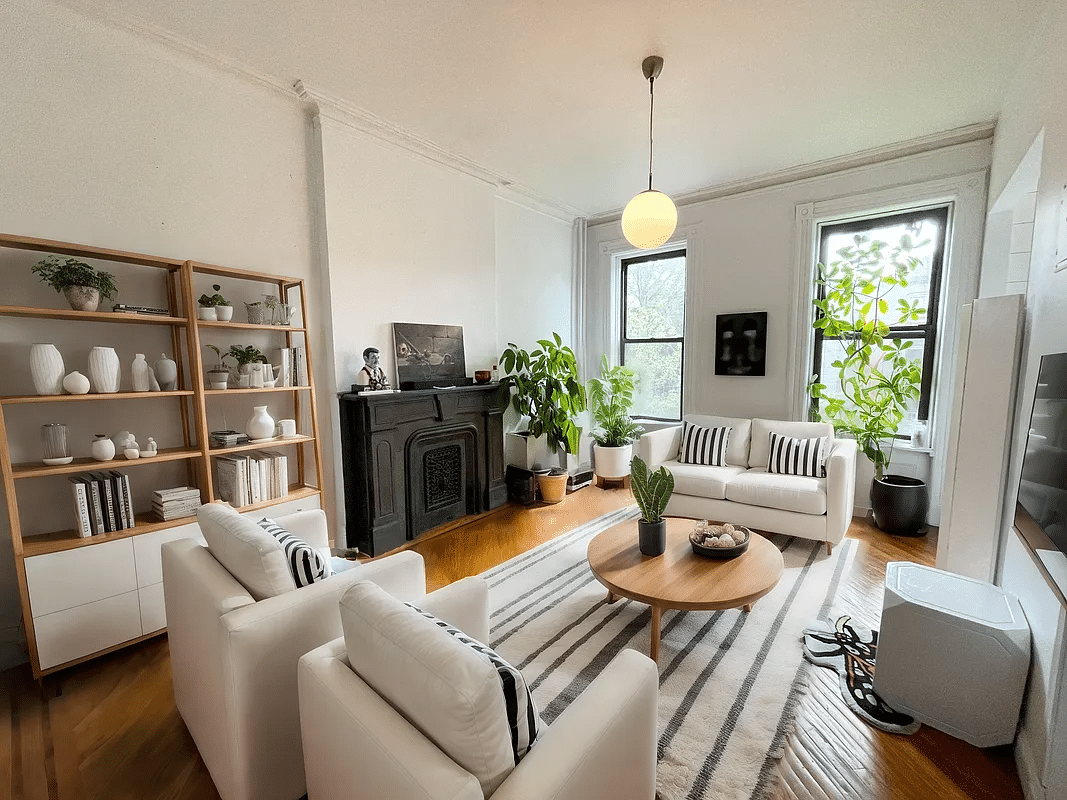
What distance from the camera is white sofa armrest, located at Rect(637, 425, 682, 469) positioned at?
3930 mm

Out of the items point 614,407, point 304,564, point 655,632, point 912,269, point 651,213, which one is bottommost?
point 655,632

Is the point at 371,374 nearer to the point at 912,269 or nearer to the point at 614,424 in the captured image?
the point at 614,424

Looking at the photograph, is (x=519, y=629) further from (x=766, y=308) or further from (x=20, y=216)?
(x=766, y=308)

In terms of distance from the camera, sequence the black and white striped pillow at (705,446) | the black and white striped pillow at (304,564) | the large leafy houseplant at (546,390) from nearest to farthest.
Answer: the black and white striped pillow at (304,564), the black and white striped pillow at (705,446), the large leafy houseplant at (546,390)

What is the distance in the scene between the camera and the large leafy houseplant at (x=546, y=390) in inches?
174

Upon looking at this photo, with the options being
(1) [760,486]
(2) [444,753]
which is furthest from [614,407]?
(2) [444,753]

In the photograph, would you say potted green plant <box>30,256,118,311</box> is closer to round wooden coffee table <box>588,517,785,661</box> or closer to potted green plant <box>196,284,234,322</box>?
potted green plant <box>196,284,234,322</box>

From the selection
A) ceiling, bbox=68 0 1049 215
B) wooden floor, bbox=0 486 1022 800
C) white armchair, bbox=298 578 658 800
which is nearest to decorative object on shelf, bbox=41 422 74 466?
wooden floor, bbox=0 486 1022 800

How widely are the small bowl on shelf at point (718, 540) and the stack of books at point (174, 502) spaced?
8.59ft

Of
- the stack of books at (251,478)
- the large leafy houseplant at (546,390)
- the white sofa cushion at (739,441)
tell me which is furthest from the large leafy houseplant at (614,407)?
the stack of books at (251,478)

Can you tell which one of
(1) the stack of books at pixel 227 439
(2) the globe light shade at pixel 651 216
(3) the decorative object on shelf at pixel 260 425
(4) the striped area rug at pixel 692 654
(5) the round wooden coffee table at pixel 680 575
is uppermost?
(2) the globe light shade at pixel 651 216

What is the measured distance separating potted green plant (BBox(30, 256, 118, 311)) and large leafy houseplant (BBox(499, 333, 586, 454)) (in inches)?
109

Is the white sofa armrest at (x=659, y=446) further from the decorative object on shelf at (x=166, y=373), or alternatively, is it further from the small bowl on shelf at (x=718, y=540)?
the decorative object on shelf at (x=166, y=373)

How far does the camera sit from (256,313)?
2.78m
